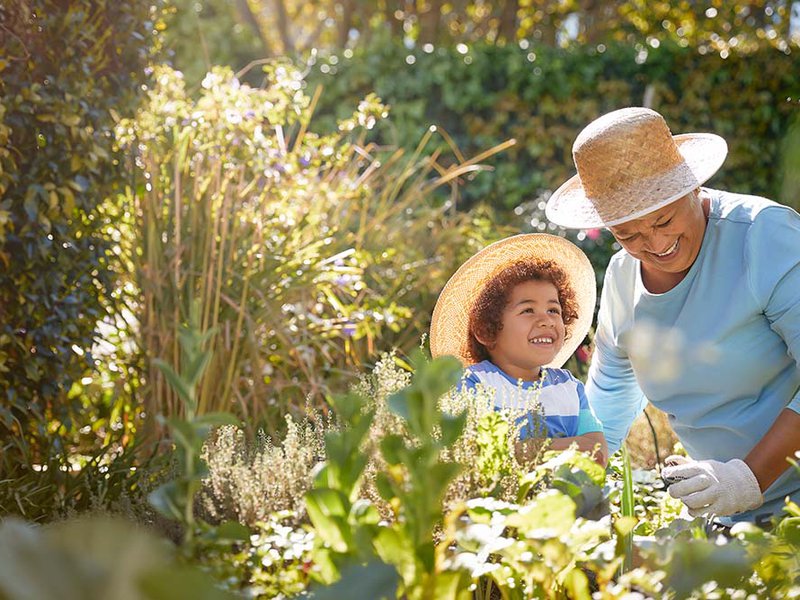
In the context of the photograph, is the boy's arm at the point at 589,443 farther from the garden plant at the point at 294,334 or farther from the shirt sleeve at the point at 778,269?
the shirt sleeve at the point at 778,269

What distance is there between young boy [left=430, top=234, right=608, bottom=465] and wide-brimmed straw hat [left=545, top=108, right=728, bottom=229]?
52 cm

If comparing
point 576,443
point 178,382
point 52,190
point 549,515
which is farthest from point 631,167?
point 52,190

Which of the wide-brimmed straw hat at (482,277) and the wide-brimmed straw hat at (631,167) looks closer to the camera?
the wide-brimmed straw hat at (631,167)

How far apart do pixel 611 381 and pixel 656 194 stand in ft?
2.18

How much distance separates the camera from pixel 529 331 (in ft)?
9.16

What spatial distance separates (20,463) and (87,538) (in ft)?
7.60

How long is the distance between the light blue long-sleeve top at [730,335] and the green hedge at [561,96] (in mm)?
4479

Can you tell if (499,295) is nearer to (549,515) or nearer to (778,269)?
(778,269)

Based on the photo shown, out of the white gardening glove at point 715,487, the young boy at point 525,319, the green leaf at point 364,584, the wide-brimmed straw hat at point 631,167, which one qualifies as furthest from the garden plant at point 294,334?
the wide-brimmed straw hat at point 631,167

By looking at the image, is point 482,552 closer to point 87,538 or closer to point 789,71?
point 87,538

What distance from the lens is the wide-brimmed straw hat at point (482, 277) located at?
9.45 feet

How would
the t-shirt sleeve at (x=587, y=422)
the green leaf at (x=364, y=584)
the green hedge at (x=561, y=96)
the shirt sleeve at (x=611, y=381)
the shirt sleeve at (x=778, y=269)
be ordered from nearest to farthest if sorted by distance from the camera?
the green leaf at (x=364, y=584) < the shirt sleeve at (x=778, y=269) < the shirt sleeve at (x=611, y=381) < the t-shirt sleeve at (x=587, y=422) < the green hedge at (x=561, y=96)

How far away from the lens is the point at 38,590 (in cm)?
76

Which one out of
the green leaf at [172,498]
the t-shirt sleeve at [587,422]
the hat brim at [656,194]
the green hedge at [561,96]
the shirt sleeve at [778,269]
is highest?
the green hedge at [561,96]
